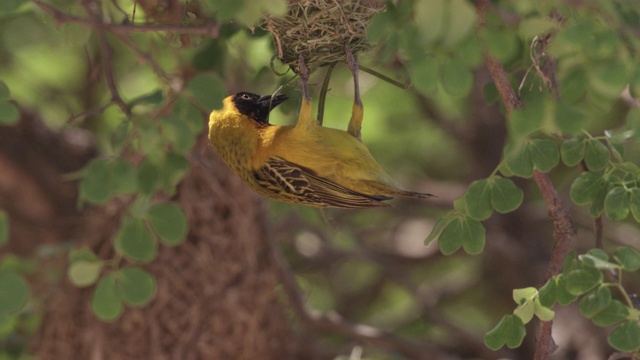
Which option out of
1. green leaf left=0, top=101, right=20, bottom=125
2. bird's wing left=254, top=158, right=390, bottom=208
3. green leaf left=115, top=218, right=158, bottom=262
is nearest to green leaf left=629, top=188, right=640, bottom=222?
bird's wing left=254, top=158, right=390, bottom=208

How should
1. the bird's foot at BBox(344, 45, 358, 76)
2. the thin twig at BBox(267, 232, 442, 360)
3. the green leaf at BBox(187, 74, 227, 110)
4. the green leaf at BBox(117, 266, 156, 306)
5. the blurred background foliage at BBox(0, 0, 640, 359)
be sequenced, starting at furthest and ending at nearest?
the thin twig at BBox(267, 232, 442, 360), the green leaf at BBox(117, 266, 156, 306), the green leaf at BBox(187, 74, 227, 110), the bird's foot at BBox(344, 45, 358, 76), the blurred background foliage at BBox(0, 0, 640, 359)

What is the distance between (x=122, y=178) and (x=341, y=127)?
1.16 m

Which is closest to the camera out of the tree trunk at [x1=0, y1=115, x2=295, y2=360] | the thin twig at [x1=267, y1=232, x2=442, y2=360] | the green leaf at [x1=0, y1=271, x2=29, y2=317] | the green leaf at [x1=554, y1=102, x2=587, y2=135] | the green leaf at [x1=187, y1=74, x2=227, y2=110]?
the green leaf at [x1=554, y1=102, x2=587, y2=135]

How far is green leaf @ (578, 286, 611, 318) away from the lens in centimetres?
166

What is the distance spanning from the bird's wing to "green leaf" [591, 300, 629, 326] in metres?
0.47

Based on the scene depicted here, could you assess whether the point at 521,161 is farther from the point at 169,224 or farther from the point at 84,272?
the point at 84,272

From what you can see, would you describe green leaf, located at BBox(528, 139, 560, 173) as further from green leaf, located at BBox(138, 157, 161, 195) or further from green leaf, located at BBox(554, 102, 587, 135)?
green leaf, located at BBox(138, 157, 161, 195)

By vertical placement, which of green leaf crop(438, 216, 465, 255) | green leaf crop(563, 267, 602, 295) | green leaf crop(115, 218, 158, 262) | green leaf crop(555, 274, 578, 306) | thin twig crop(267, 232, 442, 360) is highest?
green leaf crop(563, 267, 602, 295)

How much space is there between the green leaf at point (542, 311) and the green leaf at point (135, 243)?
102 cm

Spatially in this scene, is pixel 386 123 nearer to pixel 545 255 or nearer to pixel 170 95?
pixel 545 255

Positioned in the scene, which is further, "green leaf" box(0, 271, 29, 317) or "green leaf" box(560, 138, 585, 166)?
"green leaf" box(0, 271, 29, 317)

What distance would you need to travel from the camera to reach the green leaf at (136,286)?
8.02 feet

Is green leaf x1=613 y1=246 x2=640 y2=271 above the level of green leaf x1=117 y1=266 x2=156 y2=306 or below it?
above

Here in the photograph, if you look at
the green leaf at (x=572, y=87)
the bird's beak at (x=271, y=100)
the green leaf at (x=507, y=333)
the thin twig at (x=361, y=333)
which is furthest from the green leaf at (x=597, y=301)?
the thin twig at (x=361, y=333)
